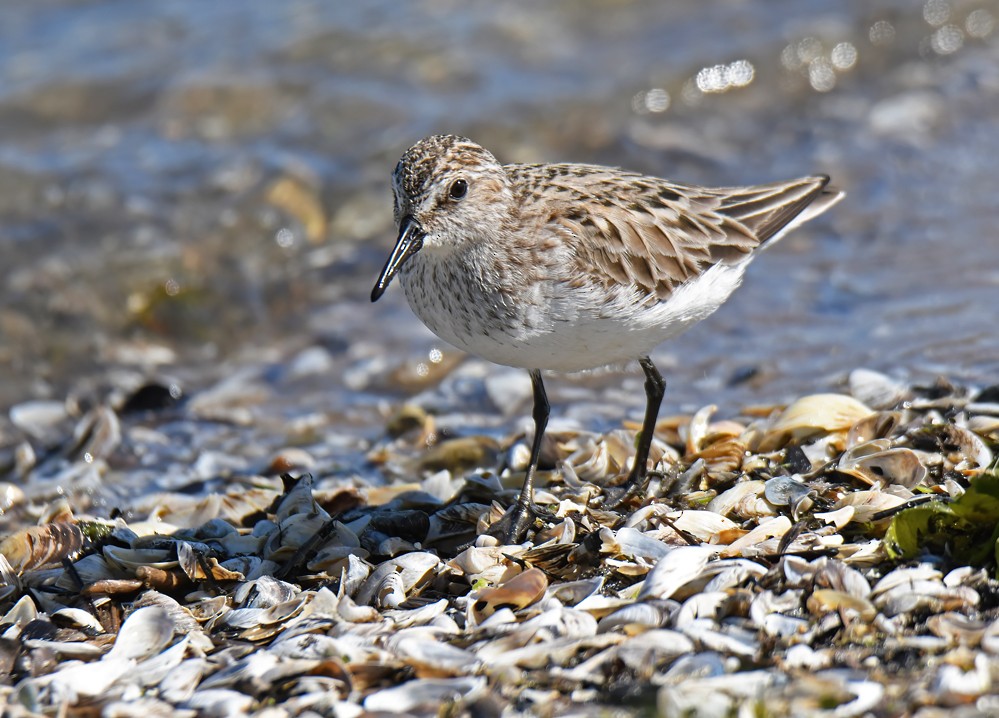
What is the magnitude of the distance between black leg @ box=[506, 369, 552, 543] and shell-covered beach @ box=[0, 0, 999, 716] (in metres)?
0.10

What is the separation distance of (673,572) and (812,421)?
1682 millimetres

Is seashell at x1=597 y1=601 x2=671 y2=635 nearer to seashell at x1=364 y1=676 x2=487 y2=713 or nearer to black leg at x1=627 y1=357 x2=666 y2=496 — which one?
seashell at x1=364 y1=676 x2=487 y2=713

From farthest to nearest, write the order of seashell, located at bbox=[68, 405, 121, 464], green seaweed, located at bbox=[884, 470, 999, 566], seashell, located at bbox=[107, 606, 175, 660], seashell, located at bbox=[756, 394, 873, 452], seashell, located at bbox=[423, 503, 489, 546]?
seashell, located at bbox=[68, 405, 121, 464], seashell, located at bbox=[756, 394, 873, 452], seashell, located at bbox=[423, 503, 489, 546], seashell, located at bbox=[107, 606, 175, 660], green seaweed, located at bbox=[884, 470, 999, 566]

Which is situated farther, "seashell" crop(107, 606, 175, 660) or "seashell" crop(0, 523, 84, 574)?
"seashell" crop(0, 523, 84, 574)

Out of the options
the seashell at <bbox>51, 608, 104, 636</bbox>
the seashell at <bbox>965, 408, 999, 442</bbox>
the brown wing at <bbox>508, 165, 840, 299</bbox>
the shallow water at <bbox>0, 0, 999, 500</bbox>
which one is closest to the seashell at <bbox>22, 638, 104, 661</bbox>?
the seashell at <bbox>51, 608, 104, 636</bbox>

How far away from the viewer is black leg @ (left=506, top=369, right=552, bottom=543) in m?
5.05

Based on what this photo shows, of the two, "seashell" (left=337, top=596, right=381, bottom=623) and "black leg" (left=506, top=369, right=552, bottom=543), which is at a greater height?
"black leg" (left=506, top=369, right=552, bottom=543)

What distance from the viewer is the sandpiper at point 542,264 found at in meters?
5.01

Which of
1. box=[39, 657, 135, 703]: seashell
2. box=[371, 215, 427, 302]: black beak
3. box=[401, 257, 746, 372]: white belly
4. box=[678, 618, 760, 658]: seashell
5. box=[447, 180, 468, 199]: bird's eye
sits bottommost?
box=[39, 657, 135, 703]: seashell

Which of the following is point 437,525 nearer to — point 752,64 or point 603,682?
point 603,682

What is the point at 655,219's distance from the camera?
5664 mm

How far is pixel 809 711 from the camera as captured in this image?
3424mm

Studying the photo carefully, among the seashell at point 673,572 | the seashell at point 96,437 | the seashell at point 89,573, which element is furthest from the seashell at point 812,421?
the seashell at point 96,437

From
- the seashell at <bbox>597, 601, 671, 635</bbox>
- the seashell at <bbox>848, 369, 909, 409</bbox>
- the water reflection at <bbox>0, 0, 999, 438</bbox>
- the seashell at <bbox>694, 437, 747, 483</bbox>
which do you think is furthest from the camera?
the water reflection at <bbox>0, 0, 999, 438</bbox>
